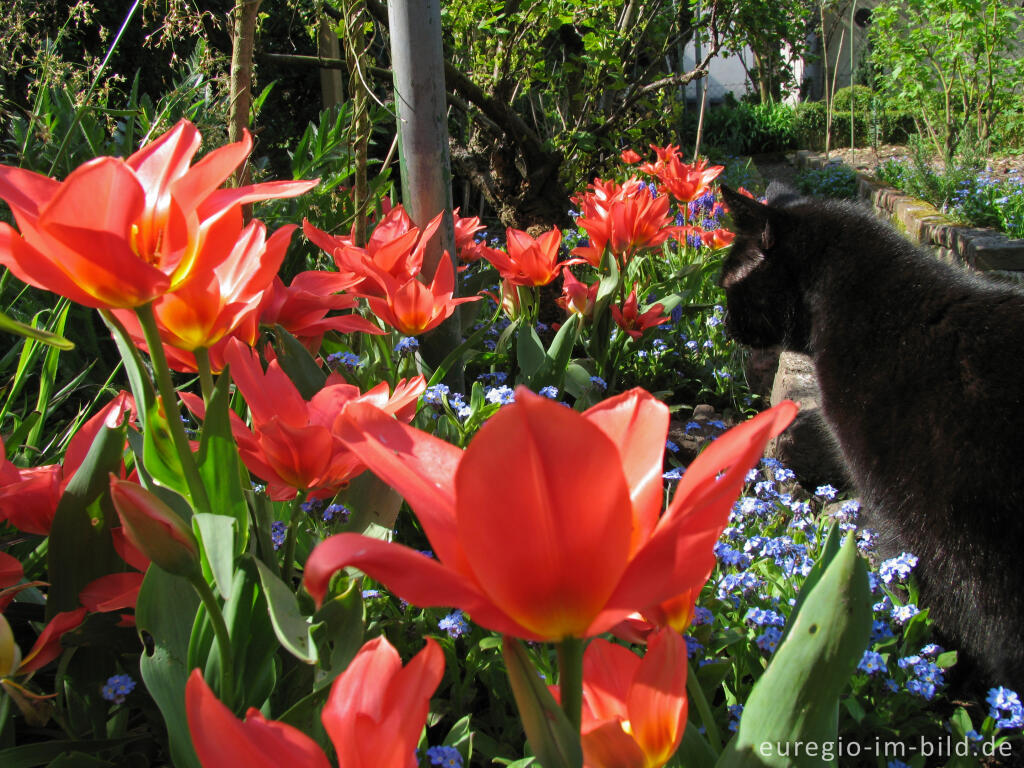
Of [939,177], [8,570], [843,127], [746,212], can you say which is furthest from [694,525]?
[843,127]

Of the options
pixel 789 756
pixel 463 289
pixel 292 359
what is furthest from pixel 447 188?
pixel 789 756

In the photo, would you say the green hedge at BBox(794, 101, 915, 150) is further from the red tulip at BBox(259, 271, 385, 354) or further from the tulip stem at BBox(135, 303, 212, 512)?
the tulip stem at BBox(135, 303, 212, 512)

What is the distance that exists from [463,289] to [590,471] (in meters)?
2.67

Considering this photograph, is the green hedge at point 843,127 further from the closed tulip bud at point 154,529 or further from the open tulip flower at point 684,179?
the closed tulip bud at point 154,529

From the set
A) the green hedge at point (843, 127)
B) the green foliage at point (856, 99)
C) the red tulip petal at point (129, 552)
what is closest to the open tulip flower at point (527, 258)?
the red tulip petal at point (129, 552)

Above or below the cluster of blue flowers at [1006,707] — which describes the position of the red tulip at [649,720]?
above

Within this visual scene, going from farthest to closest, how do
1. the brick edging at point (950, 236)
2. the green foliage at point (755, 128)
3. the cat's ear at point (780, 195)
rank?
the green foliage at point (755, 128), the brick edging at point (950, 236), the cat's ear at point (780, 195)

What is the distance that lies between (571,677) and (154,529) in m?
0.36

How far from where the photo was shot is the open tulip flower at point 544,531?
0.41m

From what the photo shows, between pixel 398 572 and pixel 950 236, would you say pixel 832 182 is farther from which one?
pixel 398 572

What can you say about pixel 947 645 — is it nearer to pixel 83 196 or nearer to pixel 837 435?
pixel 837 435

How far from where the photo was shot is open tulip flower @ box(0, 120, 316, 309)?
593 millimetres

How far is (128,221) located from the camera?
62 cm

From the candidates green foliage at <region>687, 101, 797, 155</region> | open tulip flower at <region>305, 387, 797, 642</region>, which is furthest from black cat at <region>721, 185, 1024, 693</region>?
green foliage at <region>687, 101, 797, 155</region>
